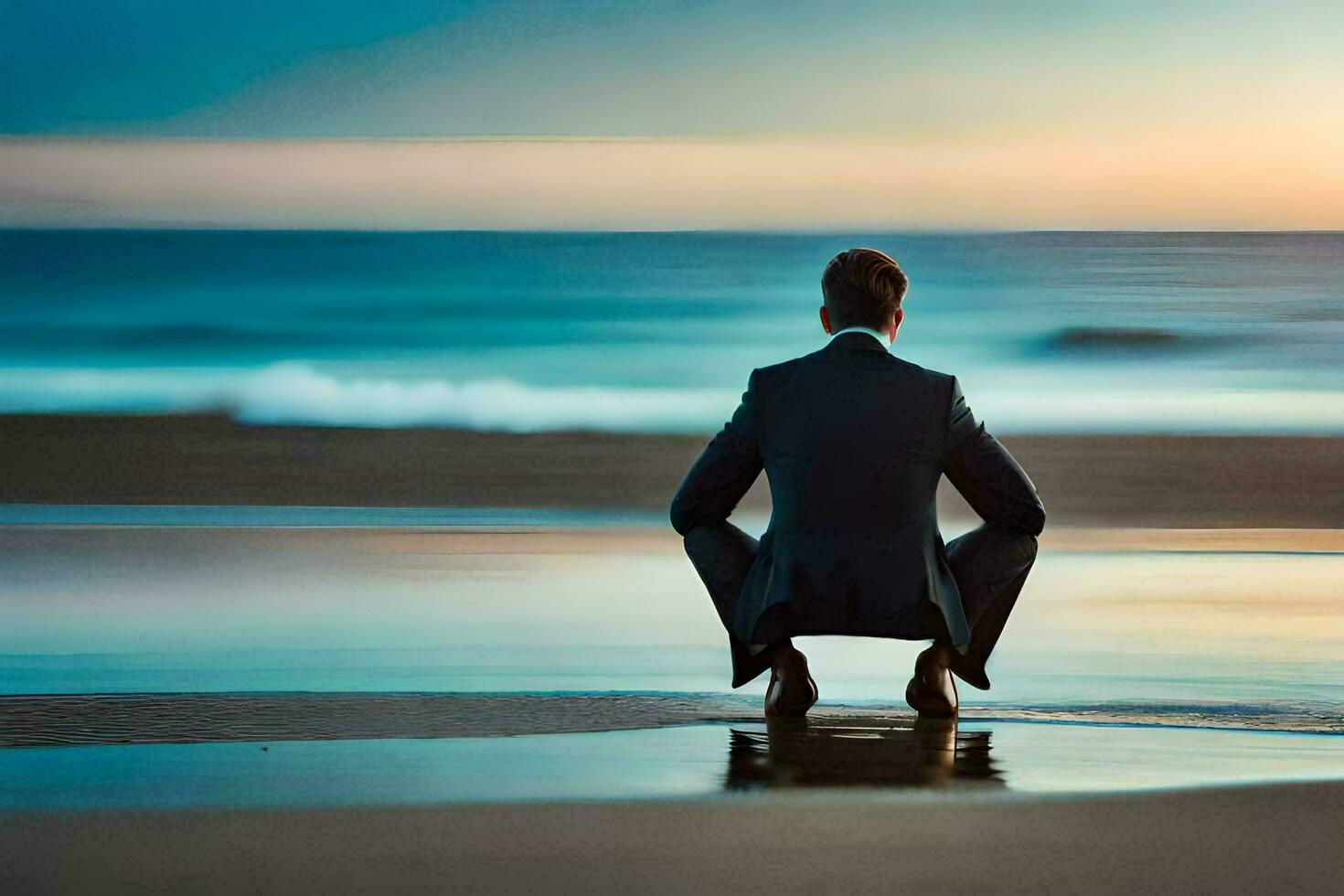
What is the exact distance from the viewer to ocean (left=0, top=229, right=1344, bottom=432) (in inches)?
265

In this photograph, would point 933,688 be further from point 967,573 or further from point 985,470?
point 985,470

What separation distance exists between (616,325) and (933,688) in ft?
22.2

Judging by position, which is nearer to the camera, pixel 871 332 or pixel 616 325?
pixel 871 332

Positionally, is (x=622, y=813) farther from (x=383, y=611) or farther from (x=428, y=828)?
(x=383, y=611)

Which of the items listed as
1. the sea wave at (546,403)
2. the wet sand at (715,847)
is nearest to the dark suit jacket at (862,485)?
the wet sand at (715,847)

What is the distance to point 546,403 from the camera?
681 cm

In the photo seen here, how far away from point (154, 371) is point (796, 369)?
6.17 metres

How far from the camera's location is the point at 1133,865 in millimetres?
1372

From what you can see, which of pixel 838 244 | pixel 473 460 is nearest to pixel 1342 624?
pixel 473 460

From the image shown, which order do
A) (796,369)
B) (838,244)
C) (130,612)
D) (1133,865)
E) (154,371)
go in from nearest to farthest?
(1133,865)
(796,369)
(130,612)
(154,371)
(838,244)

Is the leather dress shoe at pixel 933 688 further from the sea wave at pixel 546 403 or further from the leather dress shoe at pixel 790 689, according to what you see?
the sea wave at pixel 546 403

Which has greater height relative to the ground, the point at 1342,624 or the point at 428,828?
the point at 1342,624

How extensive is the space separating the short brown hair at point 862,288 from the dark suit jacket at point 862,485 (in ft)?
0.11

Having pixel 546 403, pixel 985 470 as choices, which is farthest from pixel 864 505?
pixel 546 403
